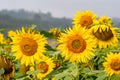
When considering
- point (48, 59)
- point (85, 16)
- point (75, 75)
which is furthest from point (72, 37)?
point (85, 16)

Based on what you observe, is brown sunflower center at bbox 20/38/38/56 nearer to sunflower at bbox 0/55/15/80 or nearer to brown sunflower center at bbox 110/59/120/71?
sunflower at bbox 0/55/15/80

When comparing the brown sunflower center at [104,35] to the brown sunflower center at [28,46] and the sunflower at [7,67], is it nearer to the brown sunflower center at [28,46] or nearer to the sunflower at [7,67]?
the brown sunflower center at [28,46]

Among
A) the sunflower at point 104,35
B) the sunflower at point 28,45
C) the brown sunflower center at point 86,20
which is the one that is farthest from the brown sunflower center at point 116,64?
the brown sunflower center at point 86,20

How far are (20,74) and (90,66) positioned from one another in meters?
0.59

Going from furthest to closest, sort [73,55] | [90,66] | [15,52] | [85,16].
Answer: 1. [85,16]
2. [90,66]
3. [15,52]
4. [73,55]

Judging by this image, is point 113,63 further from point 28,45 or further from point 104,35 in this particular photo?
point 28,45

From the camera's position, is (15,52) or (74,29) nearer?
(74,29)

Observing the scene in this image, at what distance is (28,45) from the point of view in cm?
351

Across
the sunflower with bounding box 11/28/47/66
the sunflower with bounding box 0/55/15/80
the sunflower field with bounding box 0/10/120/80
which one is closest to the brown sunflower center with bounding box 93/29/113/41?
the sunflower field with bounding box 0/10/120/80

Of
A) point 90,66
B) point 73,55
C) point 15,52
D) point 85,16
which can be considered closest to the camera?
point 73,55

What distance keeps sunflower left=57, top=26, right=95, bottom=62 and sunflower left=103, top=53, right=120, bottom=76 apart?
33cm

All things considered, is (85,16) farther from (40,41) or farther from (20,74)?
(40,41)

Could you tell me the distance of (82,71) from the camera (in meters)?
3.56

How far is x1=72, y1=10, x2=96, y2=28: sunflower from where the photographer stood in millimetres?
4488
